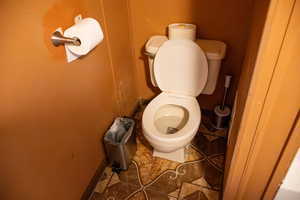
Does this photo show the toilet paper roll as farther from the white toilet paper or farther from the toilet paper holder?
the toilet paper holder

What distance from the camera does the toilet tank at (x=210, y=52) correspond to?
157 cm

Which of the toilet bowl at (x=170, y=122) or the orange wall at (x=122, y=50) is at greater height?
the orange wall at (x=122, y=50)

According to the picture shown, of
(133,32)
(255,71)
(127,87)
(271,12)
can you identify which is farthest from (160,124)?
(271,12)

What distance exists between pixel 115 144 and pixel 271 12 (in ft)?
3.89

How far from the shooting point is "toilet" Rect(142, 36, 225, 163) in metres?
1.47

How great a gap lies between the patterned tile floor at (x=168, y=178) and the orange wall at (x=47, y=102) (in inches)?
8.1

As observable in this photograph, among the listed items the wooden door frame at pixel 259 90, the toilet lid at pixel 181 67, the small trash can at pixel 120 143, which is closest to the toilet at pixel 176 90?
the toilet lid at pixel 181 67

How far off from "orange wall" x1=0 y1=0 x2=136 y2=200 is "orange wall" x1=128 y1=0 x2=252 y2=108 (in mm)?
244

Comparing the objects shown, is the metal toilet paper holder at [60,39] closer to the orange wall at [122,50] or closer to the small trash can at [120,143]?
the orange wall at [122,50]

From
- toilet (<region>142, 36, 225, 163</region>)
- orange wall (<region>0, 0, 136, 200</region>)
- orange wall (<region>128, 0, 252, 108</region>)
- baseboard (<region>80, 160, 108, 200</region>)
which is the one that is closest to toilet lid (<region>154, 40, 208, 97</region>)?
toilet (<region>142, 36, 225, 163</region>)

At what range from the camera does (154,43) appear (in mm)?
1696

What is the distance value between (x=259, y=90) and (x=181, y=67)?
905mm

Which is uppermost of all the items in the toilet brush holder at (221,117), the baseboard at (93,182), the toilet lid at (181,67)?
the toilet lid at (181,67)

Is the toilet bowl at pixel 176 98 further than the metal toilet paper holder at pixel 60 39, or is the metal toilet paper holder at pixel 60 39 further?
the toilet bowl at pixel 176 98
